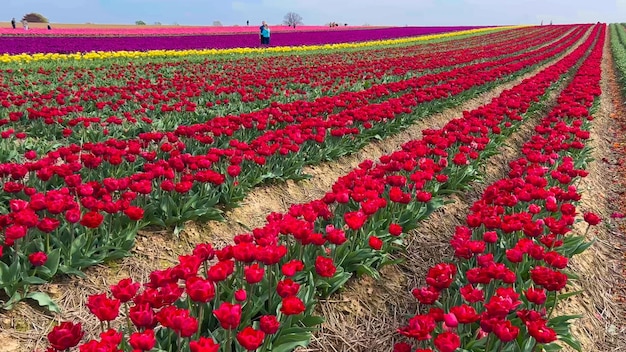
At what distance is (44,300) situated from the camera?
326cm

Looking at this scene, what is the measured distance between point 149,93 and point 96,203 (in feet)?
22.5

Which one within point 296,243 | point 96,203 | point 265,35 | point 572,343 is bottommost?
point 572,343

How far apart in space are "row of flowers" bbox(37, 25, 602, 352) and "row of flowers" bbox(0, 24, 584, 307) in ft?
1.70

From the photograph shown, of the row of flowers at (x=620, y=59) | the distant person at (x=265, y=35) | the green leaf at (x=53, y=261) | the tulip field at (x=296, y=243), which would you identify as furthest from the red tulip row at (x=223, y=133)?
the distant person at (x=265, y=35)

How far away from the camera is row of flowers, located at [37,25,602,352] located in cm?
213

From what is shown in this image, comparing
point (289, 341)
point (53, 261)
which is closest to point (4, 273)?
point (53, 261)

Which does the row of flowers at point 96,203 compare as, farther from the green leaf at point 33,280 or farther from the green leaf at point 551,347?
the green leaf at point 551,347

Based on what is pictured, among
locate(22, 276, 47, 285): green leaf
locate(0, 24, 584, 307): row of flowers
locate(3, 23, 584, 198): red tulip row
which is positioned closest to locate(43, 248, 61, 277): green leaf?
locate(0, 24, 584, 307): row of flowers

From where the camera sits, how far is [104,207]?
11.4 feet

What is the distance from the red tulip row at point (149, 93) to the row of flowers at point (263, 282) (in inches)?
166

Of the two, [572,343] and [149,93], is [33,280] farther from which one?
[149,93]

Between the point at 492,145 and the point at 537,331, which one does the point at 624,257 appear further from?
the point at 537,331

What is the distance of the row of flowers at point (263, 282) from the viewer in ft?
6.99

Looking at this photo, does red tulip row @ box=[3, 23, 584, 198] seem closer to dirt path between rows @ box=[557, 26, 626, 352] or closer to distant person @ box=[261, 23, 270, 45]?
dirt path between rows @ box=[557, 26, 626, 352]
